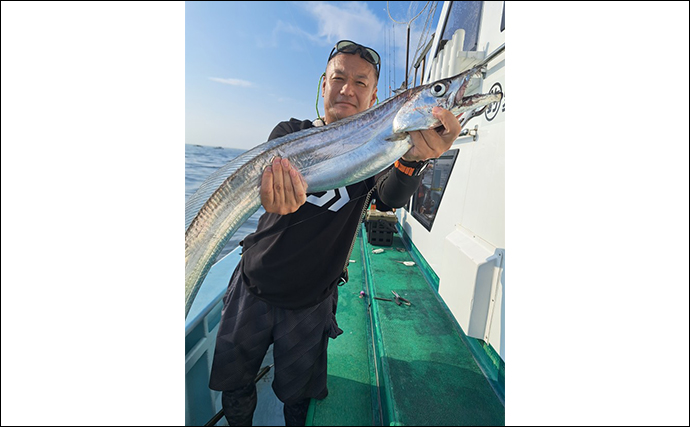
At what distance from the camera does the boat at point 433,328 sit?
2.17 meters

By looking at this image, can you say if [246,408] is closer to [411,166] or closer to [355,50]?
[411,166]

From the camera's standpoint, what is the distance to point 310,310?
1972mm

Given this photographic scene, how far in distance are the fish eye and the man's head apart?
53 cm

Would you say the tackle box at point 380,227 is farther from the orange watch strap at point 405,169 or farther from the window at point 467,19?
the window at point 467,19

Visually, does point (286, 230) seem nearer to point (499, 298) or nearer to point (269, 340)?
point (269, 340)

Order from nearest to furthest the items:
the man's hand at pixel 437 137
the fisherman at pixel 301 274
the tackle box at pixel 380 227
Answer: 1. the man's hand at pixel 437 137
2. the fisherman at pixel 301 274
3. the tackle box at pixel 380 227

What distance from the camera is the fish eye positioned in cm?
139

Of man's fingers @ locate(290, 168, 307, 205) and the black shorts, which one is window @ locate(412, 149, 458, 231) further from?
man's fingers @ locate(290, 168, 307, 205)

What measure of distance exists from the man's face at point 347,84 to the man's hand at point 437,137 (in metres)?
0.54

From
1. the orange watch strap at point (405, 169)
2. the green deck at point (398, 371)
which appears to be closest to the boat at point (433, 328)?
the green deck at point (398, 371)

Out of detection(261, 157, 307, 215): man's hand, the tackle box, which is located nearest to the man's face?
detection(261, 157, 307, 215): man's hand

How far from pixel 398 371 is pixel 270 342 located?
1048mm

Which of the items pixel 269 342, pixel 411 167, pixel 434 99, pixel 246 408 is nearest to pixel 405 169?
pixel 411 167

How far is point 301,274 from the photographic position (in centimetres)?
186
